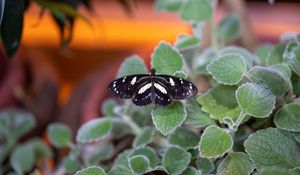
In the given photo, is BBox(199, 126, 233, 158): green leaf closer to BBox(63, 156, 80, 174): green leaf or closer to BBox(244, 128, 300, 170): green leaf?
BBox(244, 128, 300, 170): green leaf

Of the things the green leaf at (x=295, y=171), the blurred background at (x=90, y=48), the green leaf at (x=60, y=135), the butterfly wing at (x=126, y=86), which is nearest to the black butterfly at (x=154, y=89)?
the butterfly wing at (x=126, y=86)

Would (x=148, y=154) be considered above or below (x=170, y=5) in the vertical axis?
below

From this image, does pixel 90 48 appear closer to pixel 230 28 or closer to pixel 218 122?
pixel 230 28

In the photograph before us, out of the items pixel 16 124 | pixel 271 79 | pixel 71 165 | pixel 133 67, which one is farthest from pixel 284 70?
pixel 16 124

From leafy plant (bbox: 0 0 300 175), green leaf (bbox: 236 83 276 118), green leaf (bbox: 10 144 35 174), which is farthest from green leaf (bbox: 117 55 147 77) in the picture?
green leaf (bbox: 10 144 35 174)

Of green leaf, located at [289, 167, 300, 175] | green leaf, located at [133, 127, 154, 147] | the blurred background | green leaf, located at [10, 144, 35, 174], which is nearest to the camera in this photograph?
green leaf, located at [289, 167, 300, 175]

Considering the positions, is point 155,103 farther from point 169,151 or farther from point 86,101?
point 86,101
